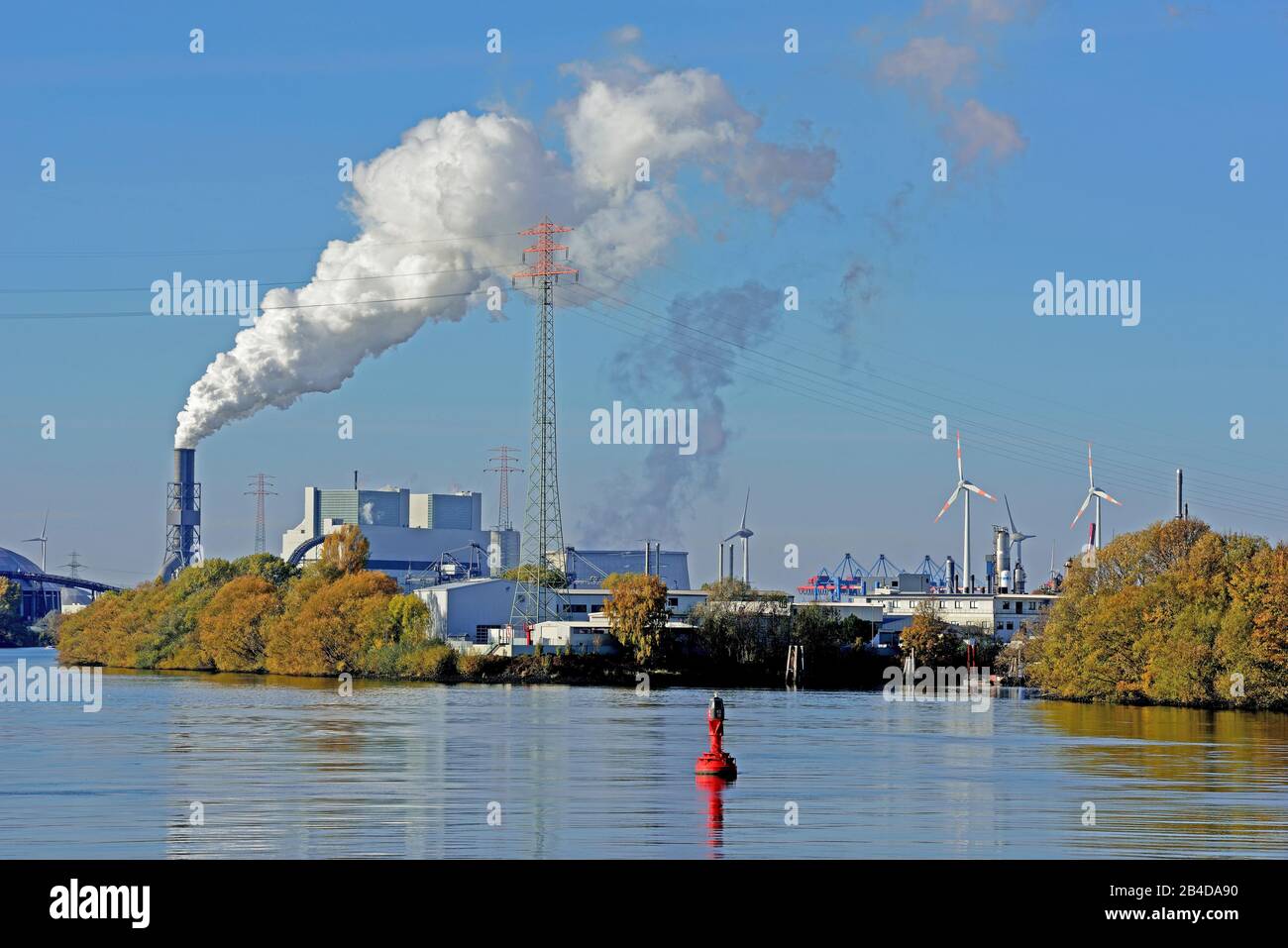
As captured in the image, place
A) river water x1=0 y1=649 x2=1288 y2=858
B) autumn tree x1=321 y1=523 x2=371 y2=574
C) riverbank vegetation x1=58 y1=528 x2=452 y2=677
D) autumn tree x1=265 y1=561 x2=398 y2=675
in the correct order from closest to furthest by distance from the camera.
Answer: river water x1=0 y1=649 x2=1288 y2=858
riverbank vegetation x1=58 y1=528 x2=452 y2=677
autumn tree x1=265 y1=561 x2=398 y2=675
autumn tree x1=321 y1=523 x2=371 y2=574

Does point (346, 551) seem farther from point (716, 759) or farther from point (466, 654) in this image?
point (716, 759)

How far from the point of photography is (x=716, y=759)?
45000 mm

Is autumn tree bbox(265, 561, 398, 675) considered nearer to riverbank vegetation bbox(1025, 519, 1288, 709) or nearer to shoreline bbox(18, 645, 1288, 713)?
shoreline bbox(18, 645, 1288, 713)

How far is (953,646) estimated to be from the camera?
13425 centimetres

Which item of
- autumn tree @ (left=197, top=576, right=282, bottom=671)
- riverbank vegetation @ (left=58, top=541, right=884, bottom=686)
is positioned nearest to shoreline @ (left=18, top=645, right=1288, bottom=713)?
riverbank vegetation @ (left=58, top=541, right=884, bottom=686)

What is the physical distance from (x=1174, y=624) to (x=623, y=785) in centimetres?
5492

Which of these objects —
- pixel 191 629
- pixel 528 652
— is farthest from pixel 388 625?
pixel 191 629

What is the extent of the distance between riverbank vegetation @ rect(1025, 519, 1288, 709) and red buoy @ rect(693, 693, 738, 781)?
47.6 meters

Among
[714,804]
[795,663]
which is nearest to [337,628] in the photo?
[795,663]

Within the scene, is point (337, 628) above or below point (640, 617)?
below

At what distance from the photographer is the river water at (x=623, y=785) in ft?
107

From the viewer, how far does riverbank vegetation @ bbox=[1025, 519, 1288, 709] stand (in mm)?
85375
